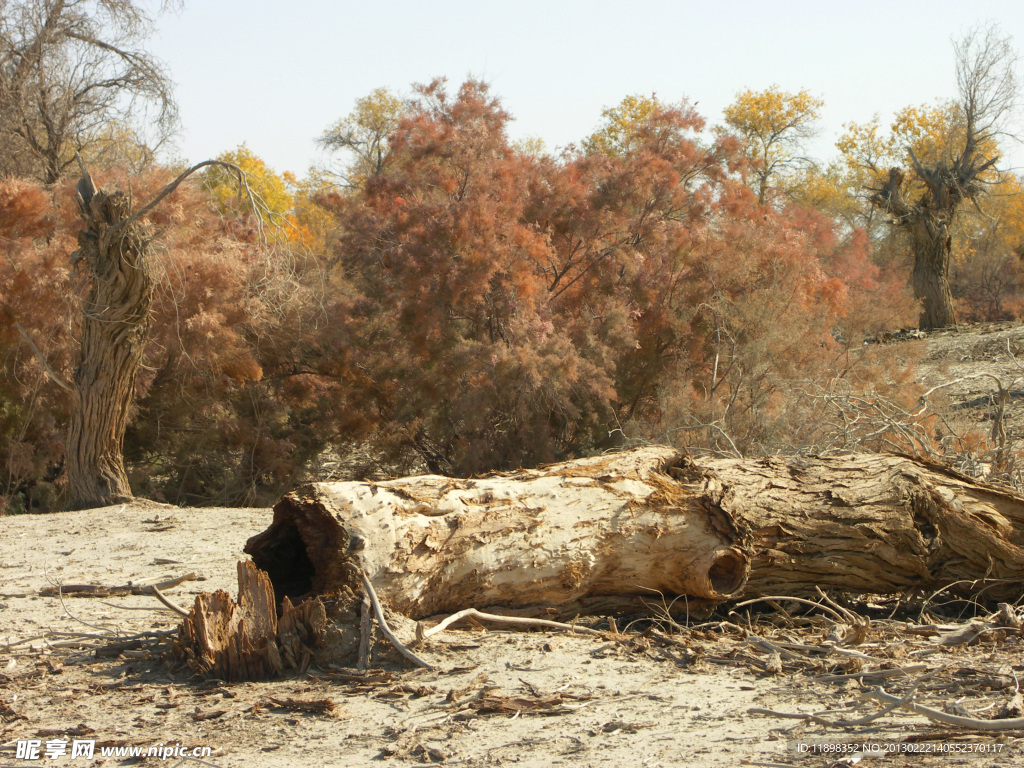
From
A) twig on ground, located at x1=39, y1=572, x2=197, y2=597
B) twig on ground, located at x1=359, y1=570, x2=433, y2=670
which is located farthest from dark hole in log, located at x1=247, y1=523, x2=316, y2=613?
twig on ground, located at x1=39, y1=572, x2=197, y2=597

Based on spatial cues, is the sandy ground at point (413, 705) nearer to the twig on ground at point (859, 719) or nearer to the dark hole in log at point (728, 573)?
the twig on ground at point (859, 719)

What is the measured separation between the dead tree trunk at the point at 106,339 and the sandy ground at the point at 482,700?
14.5 feet

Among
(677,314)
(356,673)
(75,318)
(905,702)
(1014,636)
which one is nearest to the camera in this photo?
(905,702)

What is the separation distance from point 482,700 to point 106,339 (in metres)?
6.73

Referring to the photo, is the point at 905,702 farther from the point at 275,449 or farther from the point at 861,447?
the point at 275,449

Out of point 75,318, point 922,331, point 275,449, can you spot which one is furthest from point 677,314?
point 922,331

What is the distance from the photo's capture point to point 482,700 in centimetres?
319

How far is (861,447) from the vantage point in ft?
22.0

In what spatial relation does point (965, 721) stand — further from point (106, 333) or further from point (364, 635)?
point (106, 333)

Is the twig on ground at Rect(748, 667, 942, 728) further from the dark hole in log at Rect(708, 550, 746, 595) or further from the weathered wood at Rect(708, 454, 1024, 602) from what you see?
the weathered wood at Rect(708, 454, 1024, 602)

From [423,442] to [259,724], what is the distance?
8.32 m

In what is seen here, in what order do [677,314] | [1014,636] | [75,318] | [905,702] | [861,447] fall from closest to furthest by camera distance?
[905,702]
[1014,636]
[861,447]
[75,318]
[677,314]

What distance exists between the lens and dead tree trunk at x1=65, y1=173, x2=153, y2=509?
8109 millimetres

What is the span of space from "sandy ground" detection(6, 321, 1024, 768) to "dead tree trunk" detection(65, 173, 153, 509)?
4412 millimetres
